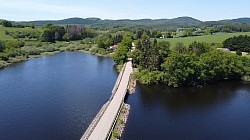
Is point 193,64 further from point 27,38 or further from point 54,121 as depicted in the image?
point 27,38

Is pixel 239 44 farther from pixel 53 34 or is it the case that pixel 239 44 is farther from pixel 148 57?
pixel 53 34

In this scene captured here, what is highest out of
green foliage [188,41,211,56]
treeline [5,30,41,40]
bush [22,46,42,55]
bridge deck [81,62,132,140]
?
treeline [5,30,41,40]

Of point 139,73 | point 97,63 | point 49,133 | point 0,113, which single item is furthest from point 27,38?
point 49,133

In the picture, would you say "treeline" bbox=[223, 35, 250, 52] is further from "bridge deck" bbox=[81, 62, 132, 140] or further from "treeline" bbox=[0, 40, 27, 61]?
"treeline" bbox=[0, 40, 27, 61]

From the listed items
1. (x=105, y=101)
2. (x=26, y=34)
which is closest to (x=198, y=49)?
(x=105, y=101)

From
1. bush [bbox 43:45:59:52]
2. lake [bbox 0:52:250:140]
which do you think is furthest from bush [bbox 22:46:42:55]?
Result: lake [bbox 0:52:250:140]
